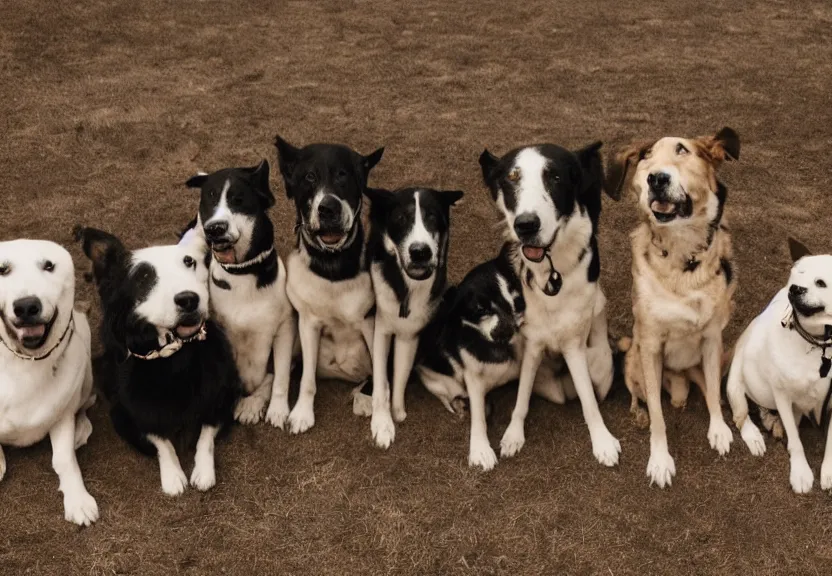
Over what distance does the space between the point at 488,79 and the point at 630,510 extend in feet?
19.7

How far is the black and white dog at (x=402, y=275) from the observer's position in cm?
346

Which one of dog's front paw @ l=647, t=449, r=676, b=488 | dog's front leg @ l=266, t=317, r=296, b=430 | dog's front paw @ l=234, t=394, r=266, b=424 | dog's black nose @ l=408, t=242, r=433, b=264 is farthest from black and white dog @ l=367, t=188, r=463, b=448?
dog's front paw @ l=647, t=449, r=676, b=488

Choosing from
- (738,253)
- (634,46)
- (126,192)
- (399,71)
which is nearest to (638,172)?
(738,253)

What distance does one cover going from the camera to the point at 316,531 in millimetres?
3369

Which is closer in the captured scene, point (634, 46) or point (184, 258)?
point (184, 258)

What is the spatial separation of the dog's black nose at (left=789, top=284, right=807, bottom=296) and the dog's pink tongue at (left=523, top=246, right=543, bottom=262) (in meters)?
1.06

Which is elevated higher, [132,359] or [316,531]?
[132,359]

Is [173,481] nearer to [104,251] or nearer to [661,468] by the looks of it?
[104,251]

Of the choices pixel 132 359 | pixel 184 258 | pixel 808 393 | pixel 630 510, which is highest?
pixel 184 258

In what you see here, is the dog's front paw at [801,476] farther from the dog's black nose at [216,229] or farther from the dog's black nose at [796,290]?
the dog's black nose at [216,229]

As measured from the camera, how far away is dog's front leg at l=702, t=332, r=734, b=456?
146 inches

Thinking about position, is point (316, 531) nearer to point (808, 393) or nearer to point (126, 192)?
point (808, 393)

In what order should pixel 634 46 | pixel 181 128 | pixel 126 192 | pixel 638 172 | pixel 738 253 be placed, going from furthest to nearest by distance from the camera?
pixel 634 46
pixel 181 128
pixel 126 192
pixel 738 253
pixel 638 172

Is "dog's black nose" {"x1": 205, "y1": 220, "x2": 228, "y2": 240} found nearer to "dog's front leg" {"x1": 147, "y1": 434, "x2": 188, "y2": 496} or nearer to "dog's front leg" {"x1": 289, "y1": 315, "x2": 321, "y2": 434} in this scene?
"dog's front leg" {"x1": 289, "y1": 315, "x2": 321, "y2": 434}
